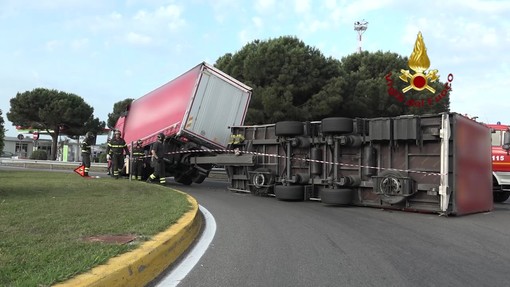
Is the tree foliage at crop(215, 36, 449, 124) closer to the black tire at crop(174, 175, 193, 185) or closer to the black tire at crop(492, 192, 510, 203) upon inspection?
the black tire at crop(174, 175, 193, 185)

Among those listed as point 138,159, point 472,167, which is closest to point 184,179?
point 138,159

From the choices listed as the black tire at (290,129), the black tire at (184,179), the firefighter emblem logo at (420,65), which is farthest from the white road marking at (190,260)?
the firefighter emblem logo at (420,65)

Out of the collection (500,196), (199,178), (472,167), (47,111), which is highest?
(47,111)

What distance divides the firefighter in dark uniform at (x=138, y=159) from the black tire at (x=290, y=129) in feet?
22.9

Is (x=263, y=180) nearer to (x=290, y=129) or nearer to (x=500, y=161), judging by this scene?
(x=290, y=129)

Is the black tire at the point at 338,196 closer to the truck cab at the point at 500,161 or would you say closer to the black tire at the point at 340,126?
the black tire at the point at 340,126

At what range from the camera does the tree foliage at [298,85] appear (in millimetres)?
26156

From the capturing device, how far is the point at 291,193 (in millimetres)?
12078

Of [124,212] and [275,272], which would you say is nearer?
[275,272]

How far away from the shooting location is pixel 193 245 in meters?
6.37

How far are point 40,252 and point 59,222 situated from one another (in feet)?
6.77

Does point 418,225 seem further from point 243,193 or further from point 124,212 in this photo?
point 243,193

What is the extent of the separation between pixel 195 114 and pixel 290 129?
4.17m

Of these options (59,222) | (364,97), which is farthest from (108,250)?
(364,97)
